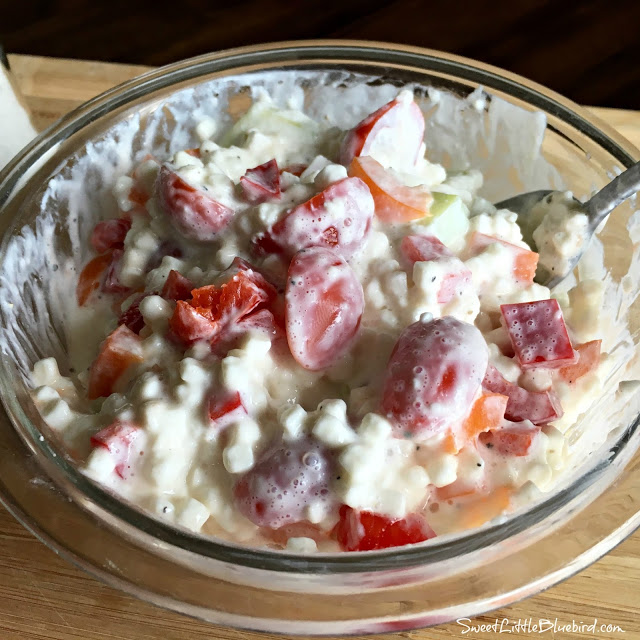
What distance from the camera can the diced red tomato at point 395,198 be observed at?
1.00m

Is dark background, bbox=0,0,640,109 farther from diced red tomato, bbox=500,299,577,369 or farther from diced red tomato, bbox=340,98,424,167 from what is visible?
diced red tomato, bbox=500,299,577,369

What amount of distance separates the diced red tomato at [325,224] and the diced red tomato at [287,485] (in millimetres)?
263

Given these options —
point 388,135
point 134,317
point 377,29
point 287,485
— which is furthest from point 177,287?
point 377,29

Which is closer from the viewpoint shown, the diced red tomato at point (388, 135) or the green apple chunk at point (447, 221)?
the green apple chunk at point (447, 221)

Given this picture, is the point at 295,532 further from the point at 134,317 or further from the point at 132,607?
the point at 134,317

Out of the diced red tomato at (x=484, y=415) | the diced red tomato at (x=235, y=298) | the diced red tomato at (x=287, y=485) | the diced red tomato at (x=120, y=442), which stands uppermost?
the diced red tomato at (x=235, y=298)

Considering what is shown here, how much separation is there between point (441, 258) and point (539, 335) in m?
0.15

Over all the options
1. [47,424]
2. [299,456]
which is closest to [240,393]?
[299,456]

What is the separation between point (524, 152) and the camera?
125 cm

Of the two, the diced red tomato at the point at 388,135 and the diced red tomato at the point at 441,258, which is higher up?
the diced red tomato at the point at 388,135

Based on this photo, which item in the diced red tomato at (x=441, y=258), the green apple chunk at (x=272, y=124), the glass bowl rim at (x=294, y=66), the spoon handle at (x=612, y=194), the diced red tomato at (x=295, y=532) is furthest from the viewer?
the green apple chunk at (x=272, y=124)

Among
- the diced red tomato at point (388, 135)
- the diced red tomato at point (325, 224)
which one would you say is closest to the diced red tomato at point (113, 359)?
the diced red tomato at point (325, 224)

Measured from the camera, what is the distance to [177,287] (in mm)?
927

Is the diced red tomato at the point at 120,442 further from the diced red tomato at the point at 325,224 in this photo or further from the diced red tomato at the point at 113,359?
the diced red tomato at the point at 325,224
